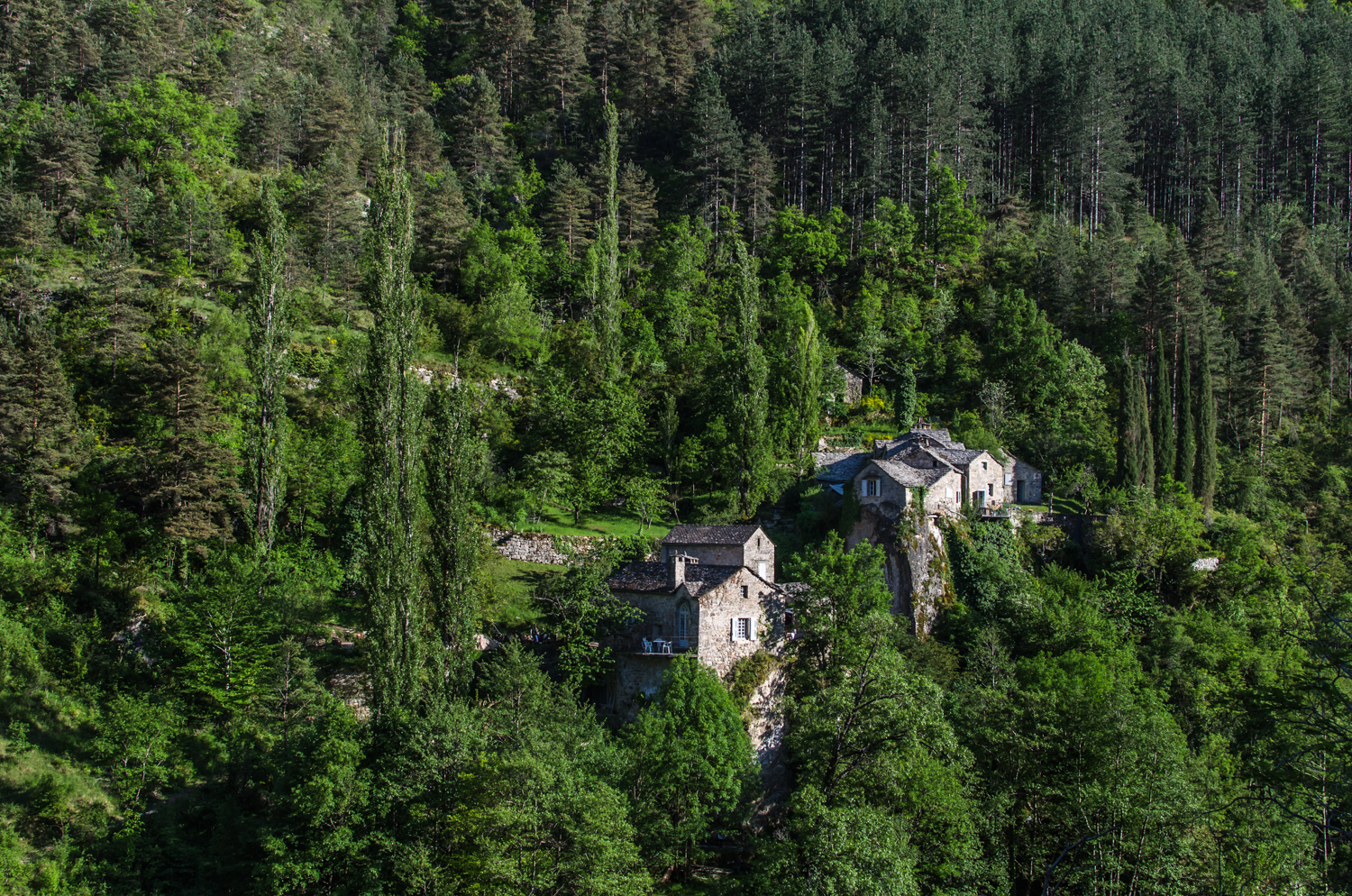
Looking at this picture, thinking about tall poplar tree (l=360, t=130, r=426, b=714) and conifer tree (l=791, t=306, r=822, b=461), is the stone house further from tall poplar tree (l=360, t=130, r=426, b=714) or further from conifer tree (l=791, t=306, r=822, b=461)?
tall poplar tree (l=360, t=130, r=426, b=714)

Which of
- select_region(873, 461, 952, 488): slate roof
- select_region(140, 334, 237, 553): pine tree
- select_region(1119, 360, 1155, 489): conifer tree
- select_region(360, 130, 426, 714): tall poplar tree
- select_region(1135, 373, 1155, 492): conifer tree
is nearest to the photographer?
select_region(360, 130, 426, 714): tall poplar tree

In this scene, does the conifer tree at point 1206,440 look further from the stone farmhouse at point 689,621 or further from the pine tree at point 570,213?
the pine tree at point 570,213

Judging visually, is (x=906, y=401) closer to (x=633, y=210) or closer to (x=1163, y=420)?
(x=1163, y=420)

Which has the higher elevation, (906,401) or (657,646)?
(906,401)

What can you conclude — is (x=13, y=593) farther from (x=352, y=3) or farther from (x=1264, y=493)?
(x=352, y=3)

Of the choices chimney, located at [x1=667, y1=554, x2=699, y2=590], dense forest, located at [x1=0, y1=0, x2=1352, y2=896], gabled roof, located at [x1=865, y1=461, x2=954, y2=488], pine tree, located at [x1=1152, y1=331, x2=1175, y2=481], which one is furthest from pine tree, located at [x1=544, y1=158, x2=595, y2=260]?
pine tree, located at [x1=1152, y1=331, x2=1175, y2=481]

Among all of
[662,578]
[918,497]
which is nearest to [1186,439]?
[918,497]

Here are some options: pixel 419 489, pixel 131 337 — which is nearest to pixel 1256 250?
pixel 419 489
